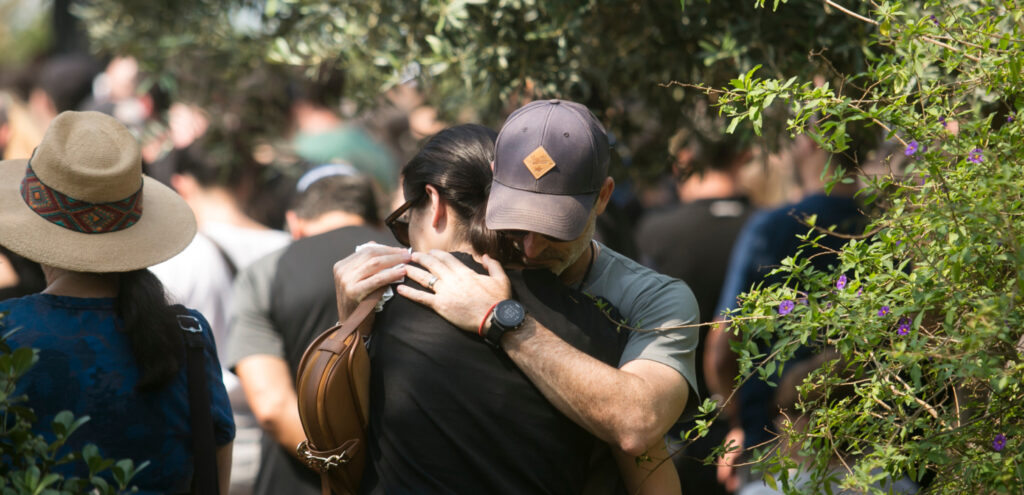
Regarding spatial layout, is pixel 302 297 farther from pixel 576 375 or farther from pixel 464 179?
pixel 576 375

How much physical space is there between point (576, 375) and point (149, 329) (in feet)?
3.68

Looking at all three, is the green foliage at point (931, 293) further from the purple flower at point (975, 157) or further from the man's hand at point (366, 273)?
the man's hand at point (366, 273)

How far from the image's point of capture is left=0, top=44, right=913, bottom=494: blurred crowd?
4.35 meters

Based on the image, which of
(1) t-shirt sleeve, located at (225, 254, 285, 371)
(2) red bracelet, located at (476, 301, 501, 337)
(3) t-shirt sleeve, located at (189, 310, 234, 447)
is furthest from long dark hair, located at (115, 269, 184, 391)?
(1) t-shirt sleeve, located at (225, 254, 285, 371)

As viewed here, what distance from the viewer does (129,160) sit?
259 centimetres

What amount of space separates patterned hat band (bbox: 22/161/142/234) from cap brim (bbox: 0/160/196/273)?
16mm

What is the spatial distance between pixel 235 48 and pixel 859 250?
370 cm

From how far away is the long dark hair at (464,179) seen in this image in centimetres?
243

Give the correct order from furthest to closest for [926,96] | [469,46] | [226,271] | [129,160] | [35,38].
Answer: [35,38] → [226,271] → [469,46] → [129,160] → [926,96]

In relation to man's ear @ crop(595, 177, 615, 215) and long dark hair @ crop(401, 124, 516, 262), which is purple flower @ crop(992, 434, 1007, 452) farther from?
long dark hair @ crop(401, 124, 516, 262)

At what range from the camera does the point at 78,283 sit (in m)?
2.54

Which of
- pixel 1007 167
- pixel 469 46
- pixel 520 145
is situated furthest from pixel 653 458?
pixel 469 46

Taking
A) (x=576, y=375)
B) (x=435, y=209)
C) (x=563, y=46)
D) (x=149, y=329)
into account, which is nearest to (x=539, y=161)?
(x=435, y=209)

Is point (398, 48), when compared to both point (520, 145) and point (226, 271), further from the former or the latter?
Answer: point (520, 145)
